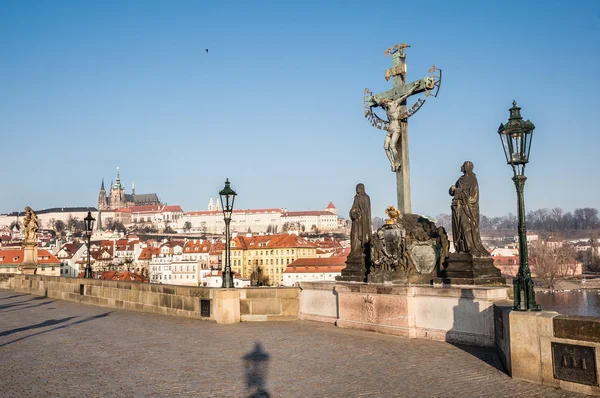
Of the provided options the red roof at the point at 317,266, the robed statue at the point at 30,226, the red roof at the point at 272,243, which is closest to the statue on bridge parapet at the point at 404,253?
the robed statue at the point at 30,226

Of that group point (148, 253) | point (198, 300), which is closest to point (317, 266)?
point (148, 253)

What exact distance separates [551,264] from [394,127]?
7428 cm

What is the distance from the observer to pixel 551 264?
7919cm

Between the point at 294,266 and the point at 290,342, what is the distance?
81.1m

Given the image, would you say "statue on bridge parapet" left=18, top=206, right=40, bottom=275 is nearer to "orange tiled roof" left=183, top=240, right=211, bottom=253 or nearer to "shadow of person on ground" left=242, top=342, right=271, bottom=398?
"shadow of person on ground" left=242, top=342, right=271, bottom=398

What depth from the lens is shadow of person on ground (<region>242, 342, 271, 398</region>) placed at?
21.0 feet

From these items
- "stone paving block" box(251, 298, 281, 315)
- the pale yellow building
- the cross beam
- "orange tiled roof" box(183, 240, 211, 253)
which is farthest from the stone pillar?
"orange tiled roof" box(183, 240, 211, 253)

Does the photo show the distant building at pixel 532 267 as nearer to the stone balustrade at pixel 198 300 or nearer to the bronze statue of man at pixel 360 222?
the stone balustrade at pixel 198 300

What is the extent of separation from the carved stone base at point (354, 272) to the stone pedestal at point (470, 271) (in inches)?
76.9

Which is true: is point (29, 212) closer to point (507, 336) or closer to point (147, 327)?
point (147, 327)

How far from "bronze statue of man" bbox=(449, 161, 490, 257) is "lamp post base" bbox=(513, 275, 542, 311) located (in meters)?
3.42

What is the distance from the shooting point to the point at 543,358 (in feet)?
20.9

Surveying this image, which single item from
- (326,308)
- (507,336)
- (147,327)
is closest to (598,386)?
(507,336)

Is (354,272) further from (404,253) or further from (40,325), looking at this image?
(40,325)
